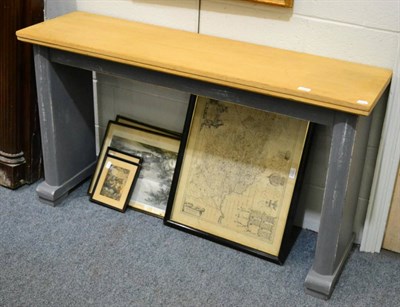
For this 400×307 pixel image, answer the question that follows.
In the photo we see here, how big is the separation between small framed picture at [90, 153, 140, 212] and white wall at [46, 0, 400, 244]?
0.22m

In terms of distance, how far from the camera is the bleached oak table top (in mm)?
1819

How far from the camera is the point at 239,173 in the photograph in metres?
2.33

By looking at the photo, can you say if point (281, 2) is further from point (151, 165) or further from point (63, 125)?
point (63, 125)

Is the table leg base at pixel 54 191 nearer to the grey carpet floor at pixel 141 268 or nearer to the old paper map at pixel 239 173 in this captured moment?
the grey carpet floor at pixel 141 268

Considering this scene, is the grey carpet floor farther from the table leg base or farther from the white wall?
the white wall

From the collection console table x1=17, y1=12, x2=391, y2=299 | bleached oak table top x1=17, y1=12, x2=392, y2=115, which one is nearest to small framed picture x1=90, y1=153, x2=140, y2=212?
console table x1=17, y1=12, x2=391, y2=299

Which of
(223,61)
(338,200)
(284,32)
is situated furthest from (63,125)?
(338,200)

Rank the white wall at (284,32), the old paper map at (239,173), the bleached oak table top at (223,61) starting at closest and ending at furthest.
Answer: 1. the bleached oak table top at (223,61)
2. the white wall at (284,32)
3. the old paper map at (239,173)

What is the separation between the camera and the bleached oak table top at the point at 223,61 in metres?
1.82

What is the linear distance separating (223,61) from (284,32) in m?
0.30

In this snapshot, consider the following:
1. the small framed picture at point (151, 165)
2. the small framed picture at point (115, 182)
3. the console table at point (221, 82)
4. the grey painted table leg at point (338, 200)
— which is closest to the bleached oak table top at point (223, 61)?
the console table at point (221, 82)

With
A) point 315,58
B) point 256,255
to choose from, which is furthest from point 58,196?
point 315,58

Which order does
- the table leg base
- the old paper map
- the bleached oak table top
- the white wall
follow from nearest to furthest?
1. the bleached oak table top
2. the white wall
3. the old paper map
4. the table leg base

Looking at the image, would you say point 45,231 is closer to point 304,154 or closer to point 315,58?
point 304,154
